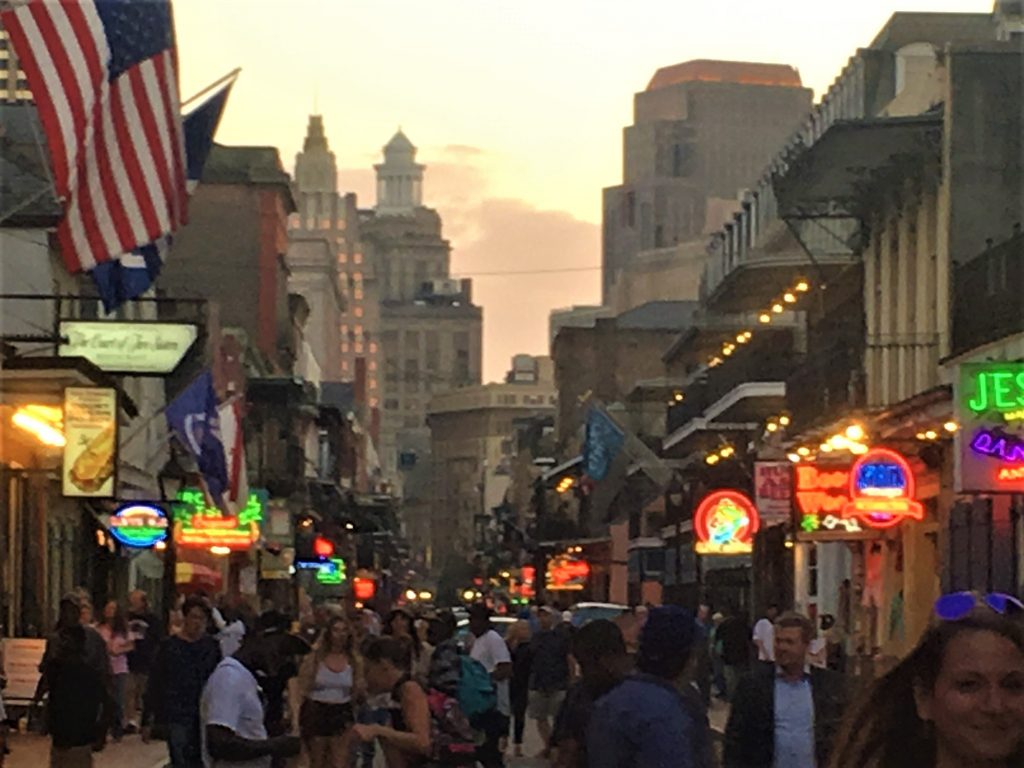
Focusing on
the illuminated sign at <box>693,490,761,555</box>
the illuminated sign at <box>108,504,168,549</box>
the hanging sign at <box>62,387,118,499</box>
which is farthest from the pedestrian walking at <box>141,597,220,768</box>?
the illuminated sign at <box>693,490,761,555</box>

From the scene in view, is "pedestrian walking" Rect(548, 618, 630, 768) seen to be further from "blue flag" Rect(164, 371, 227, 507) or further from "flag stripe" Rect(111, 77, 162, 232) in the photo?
"blue flag" Rect(164, 371, 227, 507)

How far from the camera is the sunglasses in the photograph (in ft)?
15.5

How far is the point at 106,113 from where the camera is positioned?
18.3 meters

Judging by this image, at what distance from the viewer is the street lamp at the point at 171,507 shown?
1654 inches

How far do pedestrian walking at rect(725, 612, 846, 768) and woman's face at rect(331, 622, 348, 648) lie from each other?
7.19 meters

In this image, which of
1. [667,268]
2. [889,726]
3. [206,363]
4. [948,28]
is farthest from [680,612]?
[667,268]

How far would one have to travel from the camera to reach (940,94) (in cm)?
3822

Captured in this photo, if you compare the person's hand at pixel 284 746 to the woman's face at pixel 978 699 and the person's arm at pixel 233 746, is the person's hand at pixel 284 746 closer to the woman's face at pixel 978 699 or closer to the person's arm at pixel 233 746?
the person's arm at pixel 233 746

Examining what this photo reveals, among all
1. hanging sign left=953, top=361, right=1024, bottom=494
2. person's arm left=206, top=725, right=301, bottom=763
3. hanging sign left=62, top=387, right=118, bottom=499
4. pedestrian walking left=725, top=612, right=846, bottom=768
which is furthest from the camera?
hanging sign left=62, top=387, right=118, bottom=499

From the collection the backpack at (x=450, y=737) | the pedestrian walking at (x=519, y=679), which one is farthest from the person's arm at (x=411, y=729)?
the pedestrian walking at (x=519, y=679)

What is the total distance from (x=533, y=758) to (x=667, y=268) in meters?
116

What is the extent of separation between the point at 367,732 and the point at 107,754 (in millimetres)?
12393

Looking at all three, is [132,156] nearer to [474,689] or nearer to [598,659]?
[474,689]

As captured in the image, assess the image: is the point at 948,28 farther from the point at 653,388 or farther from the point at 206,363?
the point at 653,388
